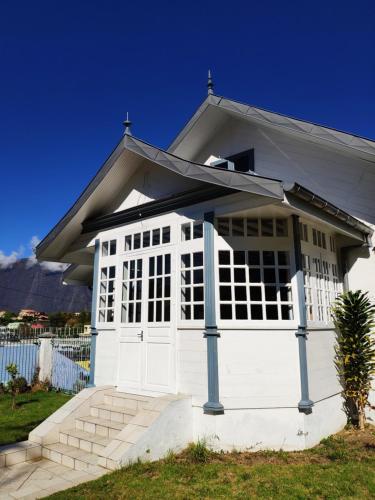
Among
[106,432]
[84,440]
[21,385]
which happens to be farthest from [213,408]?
[21,385]

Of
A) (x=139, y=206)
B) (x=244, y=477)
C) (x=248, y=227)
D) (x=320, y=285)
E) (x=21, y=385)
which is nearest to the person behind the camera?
(x=244, y=477)

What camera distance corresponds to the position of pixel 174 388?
6406 millimetres

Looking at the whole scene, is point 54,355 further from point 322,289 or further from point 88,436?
point 322,289

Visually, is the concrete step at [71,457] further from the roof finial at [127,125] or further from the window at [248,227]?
the roof finial at [127,125]

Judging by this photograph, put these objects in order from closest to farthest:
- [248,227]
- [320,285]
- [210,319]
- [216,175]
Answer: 1. [216,175]
2. [210,319]
3. [248,227]
4. [320,285]

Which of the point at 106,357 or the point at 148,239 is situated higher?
the point at 148,239

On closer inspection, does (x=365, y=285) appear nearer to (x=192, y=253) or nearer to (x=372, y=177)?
(x=372, y=177)

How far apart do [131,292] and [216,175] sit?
3010 millimetres

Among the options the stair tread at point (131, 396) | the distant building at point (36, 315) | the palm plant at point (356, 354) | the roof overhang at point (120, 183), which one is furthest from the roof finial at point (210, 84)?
the distant building at point (36, 315)

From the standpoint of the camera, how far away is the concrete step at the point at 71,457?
5278 millimetres

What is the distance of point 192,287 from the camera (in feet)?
21.6

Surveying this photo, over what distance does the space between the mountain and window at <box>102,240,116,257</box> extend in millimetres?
81567

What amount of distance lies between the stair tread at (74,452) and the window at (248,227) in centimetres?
398

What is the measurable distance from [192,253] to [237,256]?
0.79 meters
